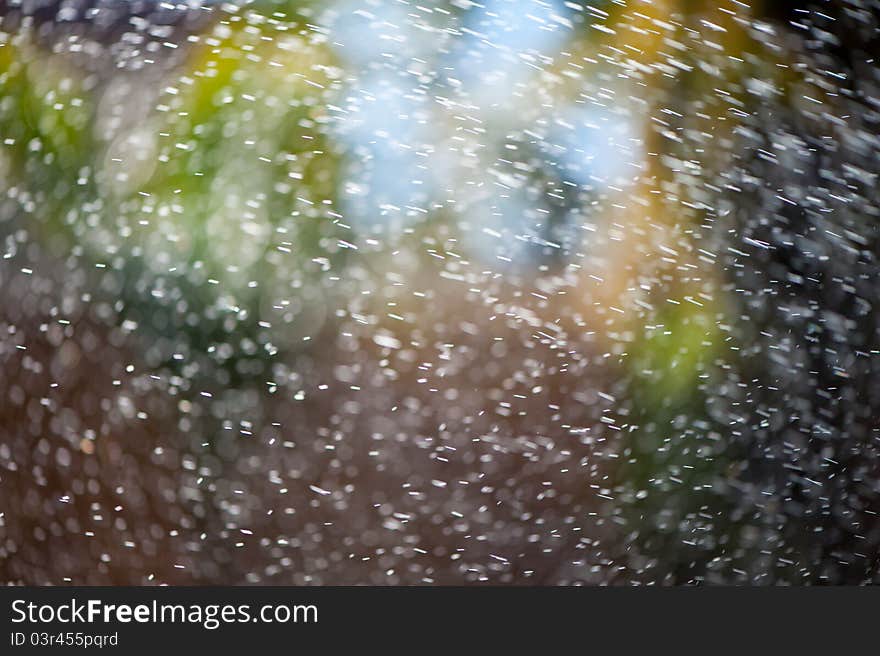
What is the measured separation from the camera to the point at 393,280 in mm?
299

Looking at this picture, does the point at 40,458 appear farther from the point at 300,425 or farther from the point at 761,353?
the point at 761,353

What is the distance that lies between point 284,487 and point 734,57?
227 millimetres

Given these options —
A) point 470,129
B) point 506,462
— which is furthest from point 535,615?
point 470,129

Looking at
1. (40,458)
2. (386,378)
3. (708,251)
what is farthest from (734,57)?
(40,458)

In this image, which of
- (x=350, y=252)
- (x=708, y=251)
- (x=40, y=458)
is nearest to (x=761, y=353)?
(x=708, y=251)

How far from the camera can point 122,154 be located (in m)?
0.31

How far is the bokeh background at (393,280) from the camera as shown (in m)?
0.30

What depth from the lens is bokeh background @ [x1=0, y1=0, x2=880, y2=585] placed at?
11.7 inches

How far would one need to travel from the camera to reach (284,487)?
0.31 meters

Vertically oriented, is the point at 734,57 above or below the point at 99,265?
above

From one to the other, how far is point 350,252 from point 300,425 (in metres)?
0.06

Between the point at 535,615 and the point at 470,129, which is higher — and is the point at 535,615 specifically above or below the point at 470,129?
below

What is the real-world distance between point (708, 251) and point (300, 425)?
0.16 meters

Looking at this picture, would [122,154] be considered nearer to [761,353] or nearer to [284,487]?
[284,487]
